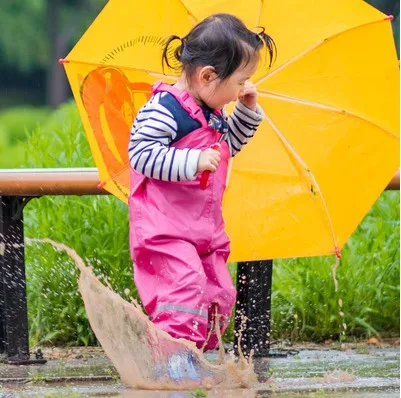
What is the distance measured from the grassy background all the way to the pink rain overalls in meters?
1.23

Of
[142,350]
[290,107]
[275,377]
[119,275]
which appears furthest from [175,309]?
[119,275]

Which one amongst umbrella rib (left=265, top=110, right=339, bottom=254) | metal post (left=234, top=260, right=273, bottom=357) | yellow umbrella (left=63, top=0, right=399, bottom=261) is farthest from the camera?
metal post (left=234, top=260, right=273, bottom=357)

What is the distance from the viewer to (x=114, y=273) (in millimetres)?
6168

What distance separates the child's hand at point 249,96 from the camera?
4961 mm

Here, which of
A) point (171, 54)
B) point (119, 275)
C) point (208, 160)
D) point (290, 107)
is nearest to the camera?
point (208, 160)

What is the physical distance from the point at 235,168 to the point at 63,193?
81 centimetres

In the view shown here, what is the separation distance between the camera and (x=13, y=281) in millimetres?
5664

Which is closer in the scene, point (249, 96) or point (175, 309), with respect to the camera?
point (175, 309)

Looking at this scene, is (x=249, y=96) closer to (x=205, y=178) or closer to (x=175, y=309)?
(x=205, y=178)

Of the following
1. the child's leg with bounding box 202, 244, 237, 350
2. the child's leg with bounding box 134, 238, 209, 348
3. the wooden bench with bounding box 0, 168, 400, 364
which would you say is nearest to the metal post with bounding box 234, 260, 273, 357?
the wooden bench with bounding box 0, 168, 400, 364

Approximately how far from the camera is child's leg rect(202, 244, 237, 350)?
4.97m

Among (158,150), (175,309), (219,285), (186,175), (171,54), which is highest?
(171,54)

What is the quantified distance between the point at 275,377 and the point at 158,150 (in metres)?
1.18

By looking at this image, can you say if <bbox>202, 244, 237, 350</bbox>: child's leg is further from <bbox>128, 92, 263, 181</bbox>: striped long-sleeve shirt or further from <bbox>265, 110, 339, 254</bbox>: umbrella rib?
<bbox>265, 110, 339, 254</bbox>: umbrella rib
